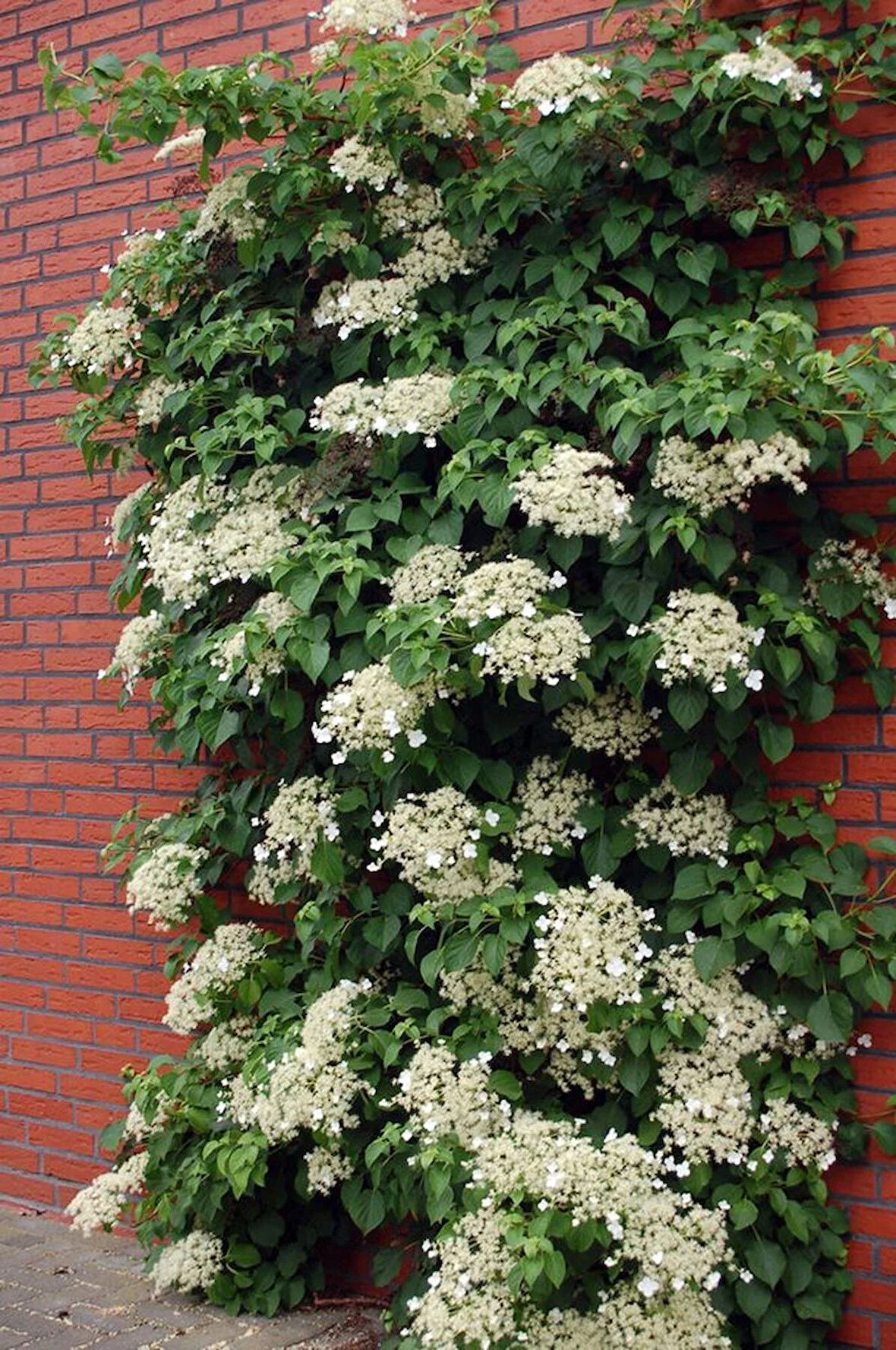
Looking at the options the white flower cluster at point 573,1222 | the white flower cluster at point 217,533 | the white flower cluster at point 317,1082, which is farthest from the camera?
the white flower cluster at point 217,533

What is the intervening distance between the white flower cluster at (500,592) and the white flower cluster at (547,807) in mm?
429

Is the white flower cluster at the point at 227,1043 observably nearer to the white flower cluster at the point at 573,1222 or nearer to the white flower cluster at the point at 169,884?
the white flower cluster at the point at 169,884

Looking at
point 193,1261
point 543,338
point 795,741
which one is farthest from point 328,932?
point 543,338

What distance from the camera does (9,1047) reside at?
4797 millimetres

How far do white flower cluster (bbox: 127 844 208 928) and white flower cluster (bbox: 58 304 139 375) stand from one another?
1.24 meters

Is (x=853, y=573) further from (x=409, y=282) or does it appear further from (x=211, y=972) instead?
(x=211, y=972)

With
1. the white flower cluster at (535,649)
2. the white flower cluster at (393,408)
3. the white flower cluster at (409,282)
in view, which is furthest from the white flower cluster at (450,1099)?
the white flower cluster at (409,282)

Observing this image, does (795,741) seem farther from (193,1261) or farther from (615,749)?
(193,1261)

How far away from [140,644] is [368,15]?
1.56m

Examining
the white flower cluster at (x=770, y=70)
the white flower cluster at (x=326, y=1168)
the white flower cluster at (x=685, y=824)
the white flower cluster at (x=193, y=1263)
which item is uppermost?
the white flower cluster at (x=770, y=70)

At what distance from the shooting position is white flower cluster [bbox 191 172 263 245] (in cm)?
389

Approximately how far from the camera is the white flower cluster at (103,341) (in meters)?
4.14

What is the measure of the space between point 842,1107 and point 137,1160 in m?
1.74

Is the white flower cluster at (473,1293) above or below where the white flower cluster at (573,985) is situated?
below
